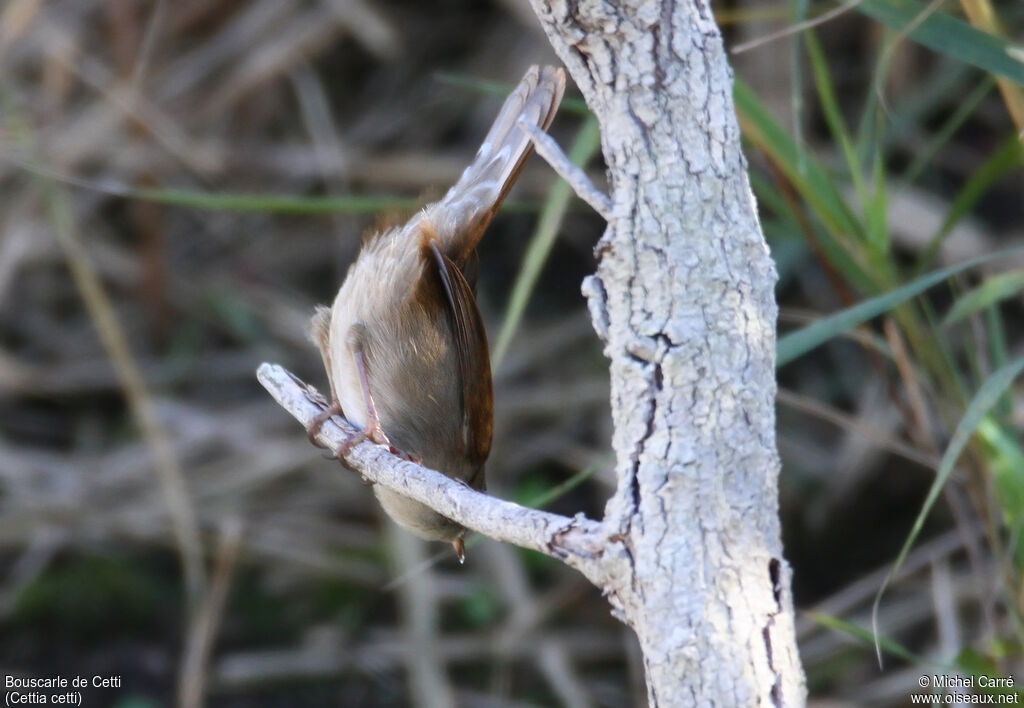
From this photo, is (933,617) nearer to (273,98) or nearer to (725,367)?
(725,367)

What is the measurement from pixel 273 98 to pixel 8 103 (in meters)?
1.98

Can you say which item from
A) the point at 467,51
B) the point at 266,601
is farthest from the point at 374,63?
the point at 266,601

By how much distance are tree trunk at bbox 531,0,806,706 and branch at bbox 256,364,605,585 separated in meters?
0.04

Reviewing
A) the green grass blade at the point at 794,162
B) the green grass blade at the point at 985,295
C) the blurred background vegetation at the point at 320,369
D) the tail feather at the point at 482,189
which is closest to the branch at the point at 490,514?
the tail feather at the point at 482,189

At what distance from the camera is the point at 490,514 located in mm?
1506

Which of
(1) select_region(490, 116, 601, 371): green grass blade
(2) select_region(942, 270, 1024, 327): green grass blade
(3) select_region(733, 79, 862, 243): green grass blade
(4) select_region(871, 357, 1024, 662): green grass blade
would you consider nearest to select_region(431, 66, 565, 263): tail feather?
(1) select_region(490, 116, 601, 371): green grass blade

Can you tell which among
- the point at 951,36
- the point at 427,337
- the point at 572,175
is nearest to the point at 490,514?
the point at 572,175

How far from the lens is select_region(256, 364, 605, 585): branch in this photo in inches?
54.6

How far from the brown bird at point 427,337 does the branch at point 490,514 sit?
668 millimetres

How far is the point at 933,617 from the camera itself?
4.17 metres

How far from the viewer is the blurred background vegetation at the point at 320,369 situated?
4188mm

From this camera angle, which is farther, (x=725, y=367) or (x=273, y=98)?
(x=273, y=98)

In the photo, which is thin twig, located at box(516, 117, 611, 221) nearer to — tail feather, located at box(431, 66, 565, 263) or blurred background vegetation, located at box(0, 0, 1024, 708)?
tail feather, located at box(431, 66, 565, 263)

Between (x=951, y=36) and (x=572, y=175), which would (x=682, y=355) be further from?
(x=951, y=36)
